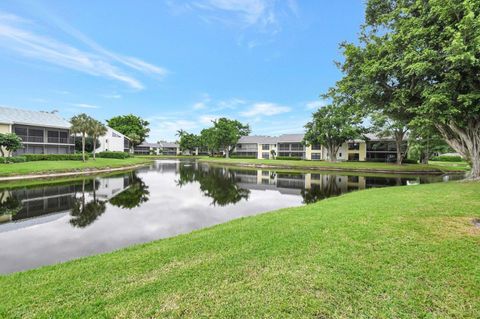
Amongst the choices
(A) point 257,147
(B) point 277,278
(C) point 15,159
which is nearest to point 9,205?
(B) point 277,278

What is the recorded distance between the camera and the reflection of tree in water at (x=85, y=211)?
9.95m

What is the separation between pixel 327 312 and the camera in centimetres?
330

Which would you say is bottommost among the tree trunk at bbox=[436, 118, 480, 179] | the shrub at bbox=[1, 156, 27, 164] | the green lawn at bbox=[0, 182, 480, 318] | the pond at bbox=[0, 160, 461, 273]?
the pond at bbox=[0, 160, 461, 273]

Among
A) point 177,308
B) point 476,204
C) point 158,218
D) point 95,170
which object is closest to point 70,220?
point 158,218

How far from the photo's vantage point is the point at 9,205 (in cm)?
1266

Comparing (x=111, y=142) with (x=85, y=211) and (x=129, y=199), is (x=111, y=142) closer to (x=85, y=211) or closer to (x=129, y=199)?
(x=129, y=199)

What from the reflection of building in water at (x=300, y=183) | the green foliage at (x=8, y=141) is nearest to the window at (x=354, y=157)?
the reflection of building in water at (x=300, y=183)

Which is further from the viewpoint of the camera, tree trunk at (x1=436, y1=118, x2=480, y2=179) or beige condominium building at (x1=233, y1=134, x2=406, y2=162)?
beige condominium building at (x1=233, y1=134, x2=406, y2=162)

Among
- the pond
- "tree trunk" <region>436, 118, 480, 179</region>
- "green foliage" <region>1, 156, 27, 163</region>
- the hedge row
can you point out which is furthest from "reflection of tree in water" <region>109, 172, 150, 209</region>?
the hedge row

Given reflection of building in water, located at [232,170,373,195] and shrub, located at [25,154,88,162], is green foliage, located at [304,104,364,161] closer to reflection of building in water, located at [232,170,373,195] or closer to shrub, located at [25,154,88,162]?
reflection of building in water, located at [232,170,373,195]

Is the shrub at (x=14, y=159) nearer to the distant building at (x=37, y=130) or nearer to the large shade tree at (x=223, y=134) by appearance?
the distant building at (x=37, y=130)

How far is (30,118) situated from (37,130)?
2.36 metres

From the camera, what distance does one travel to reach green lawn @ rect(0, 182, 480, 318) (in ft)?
11.3

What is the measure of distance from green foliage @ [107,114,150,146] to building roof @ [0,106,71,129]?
3112 centimetres
